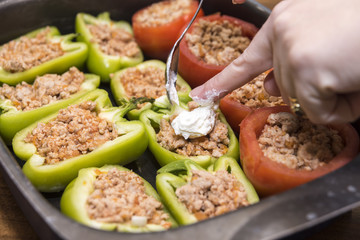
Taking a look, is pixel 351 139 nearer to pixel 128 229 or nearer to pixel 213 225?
pixel 213 225

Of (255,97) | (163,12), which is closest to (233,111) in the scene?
(255,97)

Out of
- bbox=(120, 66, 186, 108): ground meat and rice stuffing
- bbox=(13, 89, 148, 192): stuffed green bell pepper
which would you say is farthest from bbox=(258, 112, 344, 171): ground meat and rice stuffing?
bbox=(120, 66, 186, 108): ground meat and rice stuffing

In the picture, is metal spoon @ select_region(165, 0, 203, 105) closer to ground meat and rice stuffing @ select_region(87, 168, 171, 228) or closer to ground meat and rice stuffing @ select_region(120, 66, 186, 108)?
ground meat and rice stuffing @ select_region(120, 66, 186, 108)

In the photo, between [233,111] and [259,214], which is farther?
[233,111]

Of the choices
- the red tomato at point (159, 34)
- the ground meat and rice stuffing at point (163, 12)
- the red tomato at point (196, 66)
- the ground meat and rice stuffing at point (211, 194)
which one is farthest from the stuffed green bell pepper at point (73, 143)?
the ground meat and rice stuffing at point (163, 12)

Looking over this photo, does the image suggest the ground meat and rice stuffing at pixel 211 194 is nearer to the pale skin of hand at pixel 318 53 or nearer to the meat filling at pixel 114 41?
the pale skin of hand at pixel 318 53

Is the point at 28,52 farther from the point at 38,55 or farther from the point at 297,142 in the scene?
the point at 297,142

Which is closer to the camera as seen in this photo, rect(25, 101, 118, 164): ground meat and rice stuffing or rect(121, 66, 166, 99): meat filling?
rect(25, 101, 118, 164): ground meat and rice stuffing
